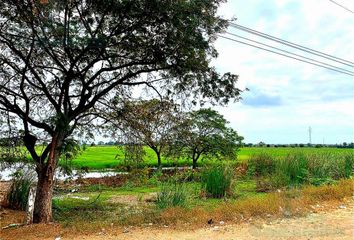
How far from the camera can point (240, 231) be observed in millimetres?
6387

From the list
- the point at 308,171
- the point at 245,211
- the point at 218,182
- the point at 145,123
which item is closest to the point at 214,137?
the point at 308,171

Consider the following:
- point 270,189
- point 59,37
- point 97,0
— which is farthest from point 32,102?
point 270,189

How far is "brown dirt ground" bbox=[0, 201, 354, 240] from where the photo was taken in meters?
6.11

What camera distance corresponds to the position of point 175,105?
929 cm

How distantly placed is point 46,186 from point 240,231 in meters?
4.45

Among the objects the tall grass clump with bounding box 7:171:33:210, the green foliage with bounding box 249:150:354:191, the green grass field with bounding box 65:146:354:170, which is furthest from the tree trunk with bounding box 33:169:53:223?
the green foliage with bounding box 249:150:354:191

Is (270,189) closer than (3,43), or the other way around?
(3,43)

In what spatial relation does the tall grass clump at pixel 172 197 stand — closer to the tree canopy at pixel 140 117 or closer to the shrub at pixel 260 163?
the tree canopy at pixel 140 117

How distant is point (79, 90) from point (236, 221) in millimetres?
4823

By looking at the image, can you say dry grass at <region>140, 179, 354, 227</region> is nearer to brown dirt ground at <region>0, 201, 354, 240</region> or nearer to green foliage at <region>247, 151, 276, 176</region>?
brown dirt ground at <region>0, 201, 354, 240</region>

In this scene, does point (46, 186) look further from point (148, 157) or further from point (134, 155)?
point (148, 157)

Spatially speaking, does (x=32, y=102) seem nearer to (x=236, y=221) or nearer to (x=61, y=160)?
(x=61, y=160)

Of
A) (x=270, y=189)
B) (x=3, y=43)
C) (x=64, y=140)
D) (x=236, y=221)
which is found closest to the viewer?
(x=236, y=221)

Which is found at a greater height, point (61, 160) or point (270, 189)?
point (61, 160)
